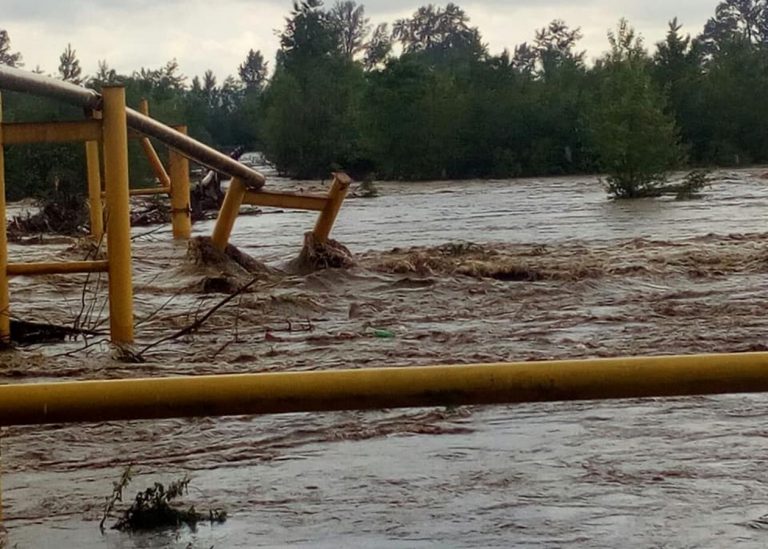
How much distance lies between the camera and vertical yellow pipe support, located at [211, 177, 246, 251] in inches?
428

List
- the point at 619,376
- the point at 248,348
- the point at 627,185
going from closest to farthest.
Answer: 1. the point at 619,376
2. the point at 248,348
3. the point at 627,185

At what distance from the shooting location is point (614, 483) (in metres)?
4.76

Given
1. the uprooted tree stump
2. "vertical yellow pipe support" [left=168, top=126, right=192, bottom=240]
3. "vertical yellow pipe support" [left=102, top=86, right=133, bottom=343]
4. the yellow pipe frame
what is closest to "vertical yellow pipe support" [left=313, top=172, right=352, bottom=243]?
the yellow pipe frame

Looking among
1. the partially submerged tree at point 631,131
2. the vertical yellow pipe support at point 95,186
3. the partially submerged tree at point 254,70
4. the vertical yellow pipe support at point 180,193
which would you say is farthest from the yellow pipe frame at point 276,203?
the partially submerged tree at point 254,70

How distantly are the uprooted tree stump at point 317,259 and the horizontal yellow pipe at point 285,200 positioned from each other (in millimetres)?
490

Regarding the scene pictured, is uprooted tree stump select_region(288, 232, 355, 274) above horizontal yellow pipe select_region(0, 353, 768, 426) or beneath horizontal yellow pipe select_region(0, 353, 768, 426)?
beneath

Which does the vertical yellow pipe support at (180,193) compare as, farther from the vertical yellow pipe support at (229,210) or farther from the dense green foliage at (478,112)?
the dense green foliage at (478,112)

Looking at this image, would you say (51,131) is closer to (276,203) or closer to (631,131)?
(276,203)

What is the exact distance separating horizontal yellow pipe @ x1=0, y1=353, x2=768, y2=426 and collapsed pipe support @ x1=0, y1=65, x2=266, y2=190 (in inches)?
170

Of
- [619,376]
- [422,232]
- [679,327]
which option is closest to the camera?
[619,376]

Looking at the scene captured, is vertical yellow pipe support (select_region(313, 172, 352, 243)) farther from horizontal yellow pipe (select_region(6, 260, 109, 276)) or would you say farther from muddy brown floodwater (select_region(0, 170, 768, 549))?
horizontal yellow pipe (select_region(6, 260, 109, 276))

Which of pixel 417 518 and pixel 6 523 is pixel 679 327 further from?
pixel 6 523

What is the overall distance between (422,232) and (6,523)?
15138 millimetres

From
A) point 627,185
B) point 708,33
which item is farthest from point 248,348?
point 708,33
